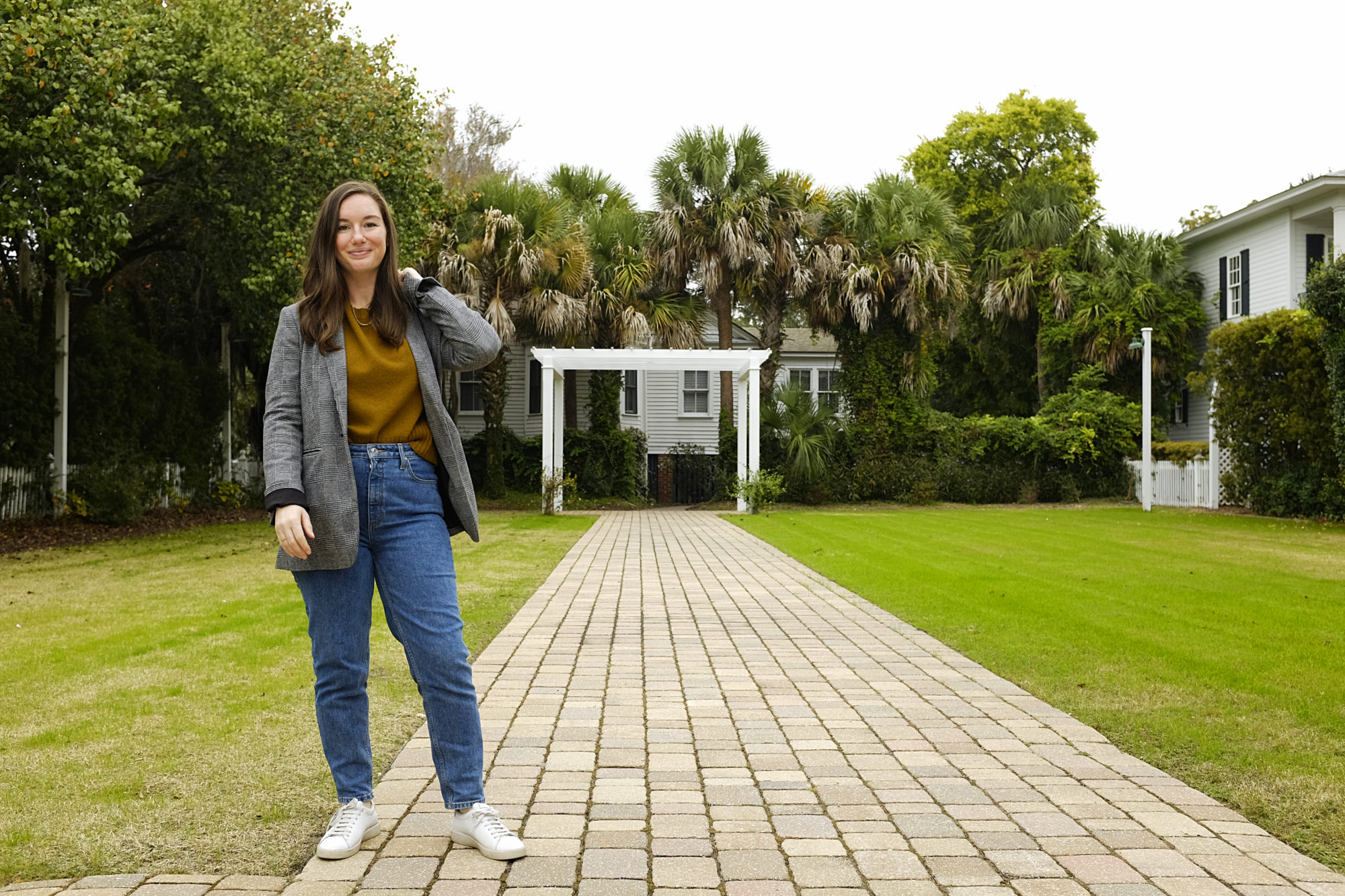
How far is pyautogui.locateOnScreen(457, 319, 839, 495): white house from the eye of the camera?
29531 millimetres

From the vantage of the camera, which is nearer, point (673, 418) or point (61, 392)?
point (61, 392)

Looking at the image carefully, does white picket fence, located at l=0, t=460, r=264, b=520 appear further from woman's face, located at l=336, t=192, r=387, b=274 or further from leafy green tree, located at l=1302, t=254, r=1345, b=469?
leafy green tree, located at l=1302, t=254, r=1345, b=469

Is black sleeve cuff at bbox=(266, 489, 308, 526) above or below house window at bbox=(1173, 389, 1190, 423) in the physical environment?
below

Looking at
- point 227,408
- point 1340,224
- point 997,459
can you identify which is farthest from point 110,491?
point 1340,224

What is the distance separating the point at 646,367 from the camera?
21984 millimetres

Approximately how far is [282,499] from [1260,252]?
26.6 meters

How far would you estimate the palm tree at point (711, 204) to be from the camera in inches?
949

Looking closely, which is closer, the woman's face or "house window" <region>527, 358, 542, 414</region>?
the woman's face

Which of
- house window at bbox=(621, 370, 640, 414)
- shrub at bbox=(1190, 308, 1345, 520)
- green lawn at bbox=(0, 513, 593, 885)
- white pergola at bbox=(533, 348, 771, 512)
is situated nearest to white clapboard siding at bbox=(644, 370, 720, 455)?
house window at bbox=(621, 370, 640, 414)

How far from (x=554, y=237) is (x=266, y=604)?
1573 cm

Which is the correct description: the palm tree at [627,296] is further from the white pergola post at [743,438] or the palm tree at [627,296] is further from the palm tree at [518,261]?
the white pergola post at [743,438]

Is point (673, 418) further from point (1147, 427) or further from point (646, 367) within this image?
point (1147, 427)

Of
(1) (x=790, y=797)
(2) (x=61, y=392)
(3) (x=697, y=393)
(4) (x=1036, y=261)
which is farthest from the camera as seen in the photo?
(3) (x=697, y=393)

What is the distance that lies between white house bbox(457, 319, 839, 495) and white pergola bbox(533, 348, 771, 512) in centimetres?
623
